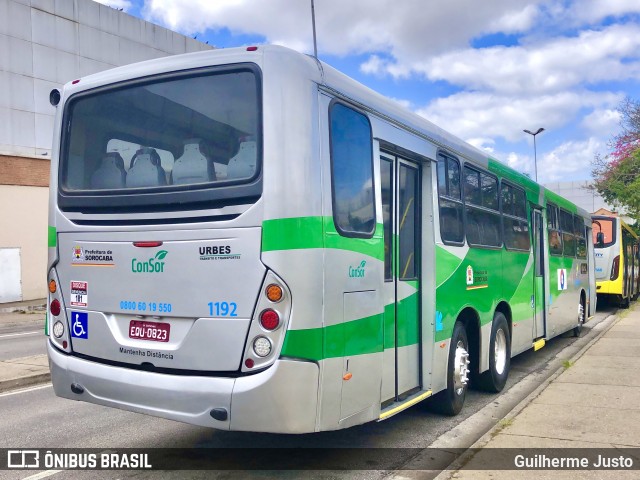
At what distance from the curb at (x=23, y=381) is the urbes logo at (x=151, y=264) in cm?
490

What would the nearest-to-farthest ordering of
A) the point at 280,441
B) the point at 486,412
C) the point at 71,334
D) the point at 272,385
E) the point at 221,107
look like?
the point at 272,385
the point at 221,107
the point at 71,334
the point at 280,441
the point at 486,412

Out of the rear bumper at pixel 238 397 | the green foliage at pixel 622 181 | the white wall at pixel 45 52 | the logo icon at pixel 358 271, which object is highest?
the white wall at pixel 45 52

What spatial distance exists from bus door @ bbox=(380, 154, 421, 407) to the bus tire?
757 millimetres

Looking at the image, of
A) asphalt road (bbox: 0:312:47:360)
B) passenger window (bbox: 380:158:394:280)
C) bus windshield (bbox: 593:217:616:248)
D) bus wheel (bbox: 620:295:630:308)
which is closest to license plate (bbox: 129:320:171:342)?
passenger window (bbox: 380:158:394:280)

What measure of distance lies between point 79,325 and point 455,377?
158 inches

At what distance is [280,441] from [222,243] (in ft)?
8.35

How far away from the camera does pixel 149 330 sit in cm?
488

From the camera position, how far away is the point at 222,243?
4.57 meters

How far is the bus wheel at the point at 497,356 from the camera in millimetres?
8469

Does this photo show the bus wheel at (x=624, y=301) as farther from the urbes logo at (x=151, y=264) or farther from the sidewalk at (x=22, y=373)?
the urbes logo at (x=151, y=264)

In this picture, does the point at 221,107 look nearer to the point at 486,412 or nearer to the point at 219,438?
the point at 219,438

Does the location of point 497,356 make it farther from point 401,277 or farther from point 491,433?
point 401,277

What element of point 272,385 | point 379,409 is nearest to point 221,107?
point 272,385

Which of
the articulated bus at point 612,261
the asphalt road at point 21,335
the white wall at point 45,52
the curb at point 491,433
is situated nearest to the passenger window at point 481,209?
the curb at point 491,433
